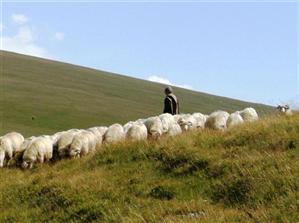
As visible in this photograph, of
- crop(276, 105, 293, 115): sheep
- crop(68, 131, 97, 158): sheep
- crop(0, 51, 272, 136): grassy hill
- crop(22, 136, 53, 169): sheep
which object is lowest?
crop(0, 51, 272, 136): grassy hill

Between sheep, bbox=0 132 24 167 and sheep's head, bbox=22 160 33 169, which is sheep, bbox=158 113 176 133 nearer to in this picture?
sheep's head, bbox=22 160 33 169

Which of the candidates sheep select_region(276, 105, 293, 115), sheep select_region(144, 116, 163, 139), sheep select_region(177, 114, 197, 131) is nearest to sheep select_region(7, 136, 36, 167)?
sheep select_region(144, 116, 163, 139)

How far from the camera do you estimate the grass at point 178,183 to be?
10.3m

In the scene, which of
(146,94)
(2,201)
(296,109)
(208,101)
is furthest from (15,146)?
(208,101)

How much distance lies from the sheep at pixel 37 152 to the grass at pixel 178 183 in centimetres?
148

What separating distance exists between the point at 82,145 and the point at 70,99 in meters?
85.1

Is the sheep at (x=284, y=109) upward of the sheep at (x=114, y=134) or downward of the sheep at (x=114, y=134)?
upward

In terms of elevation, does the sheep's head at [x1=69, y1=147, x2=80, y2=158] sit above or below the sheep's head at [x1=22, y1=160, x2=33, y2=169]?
above

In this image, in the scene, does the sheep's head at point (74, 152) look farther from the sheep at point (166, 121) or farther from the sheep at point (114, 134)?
the sheep at point (166, 121)

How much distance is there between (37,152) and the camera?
18328 mm

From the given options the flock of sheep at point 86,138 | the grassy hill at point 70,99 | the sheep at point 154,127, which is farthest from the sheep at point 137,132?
the grassy hill at point 70,99

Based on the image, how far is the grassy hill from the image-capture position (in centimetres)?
8138

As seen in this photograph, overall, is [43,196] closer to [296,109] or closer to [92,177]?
[92,177]

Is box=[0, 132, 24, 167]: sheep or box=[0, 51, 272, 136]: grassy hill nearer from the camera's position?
box=[0, 132, 24, 167]: sheep
